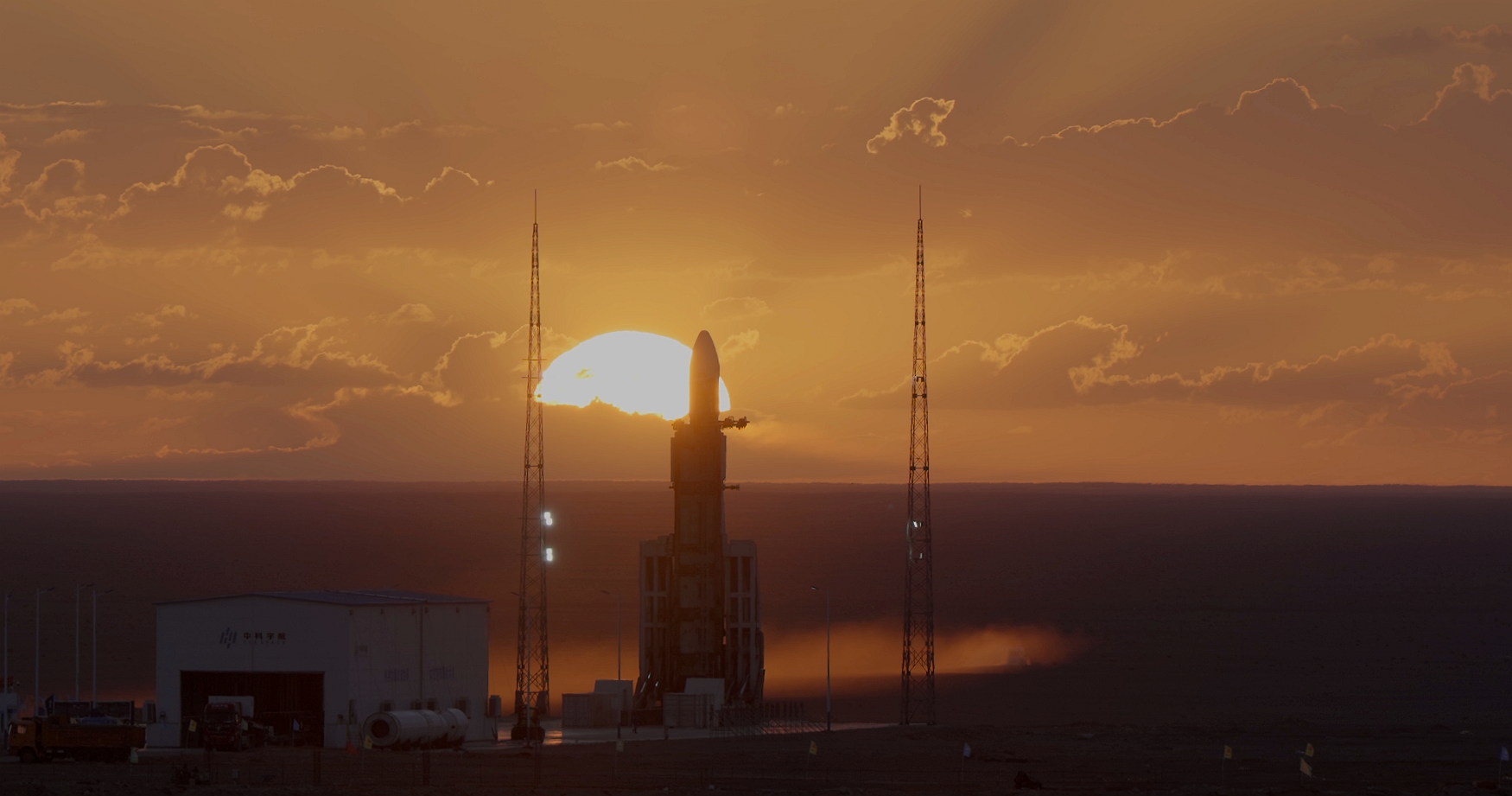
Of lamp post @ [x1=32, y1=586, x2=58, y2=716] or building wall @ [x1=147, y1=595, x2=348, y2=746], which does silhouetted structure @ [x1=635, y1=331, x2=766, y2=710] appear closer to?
building wall @ [x1=147, y1=595, x2=348, y2=746]

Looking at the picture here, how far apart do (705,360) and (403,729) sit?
28949 millimetres

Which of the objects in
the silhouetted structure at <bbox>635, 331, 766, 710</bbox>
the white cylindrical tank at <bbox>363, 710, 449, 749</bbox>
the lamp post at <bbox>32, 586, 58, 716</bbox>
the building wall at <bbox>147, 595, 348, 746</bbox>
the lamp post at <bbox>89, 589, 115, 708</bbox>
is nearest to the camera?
the white cylindrical tank at <bbox>363, 710, 449, 749</bbox>

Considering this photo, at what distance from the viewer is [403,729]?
74812 mm

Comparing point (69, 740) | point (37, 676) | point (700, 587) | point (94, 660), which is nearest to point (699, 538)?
point (700, 587)

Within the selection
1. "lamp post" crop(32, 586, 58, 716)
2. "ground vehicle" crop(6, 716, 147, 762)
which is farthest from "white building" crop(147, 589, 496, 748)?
"ground vehicle" crop(6, 716, 147, 762)

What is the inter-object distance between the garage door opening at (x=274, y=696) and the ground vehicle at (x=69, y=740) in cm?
875

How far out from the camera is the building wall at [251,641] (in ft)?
259

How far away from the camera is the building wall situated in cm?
7881

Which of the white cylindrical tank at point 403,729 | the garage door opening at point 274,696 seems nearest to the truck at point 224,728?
the garage door opening at point 274,696

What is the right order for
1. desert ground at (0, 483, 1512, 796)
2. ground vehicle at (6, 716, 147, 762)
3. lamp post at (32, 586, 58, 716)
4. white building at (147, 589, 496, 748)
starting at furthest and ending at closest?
lamp post at (32, 586, 58, 716), white building at (147, 589, 496, 748), ground vehicle at (6, 716, 147, 762), desert ground at (0, 483, 1512, 796)

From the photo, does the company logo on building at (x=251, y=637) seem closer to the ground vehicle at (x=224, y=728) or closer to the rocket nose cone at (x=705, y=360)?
the ground vehicle at (x=224, y=728)

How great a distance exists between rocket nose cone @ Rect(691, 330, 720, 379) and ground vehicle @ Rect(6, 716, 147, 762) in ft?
120

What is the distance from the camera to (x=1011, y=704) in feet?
303

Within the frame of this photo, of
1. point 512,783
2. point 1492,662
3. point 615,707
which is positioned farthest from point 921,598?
point 512,783
